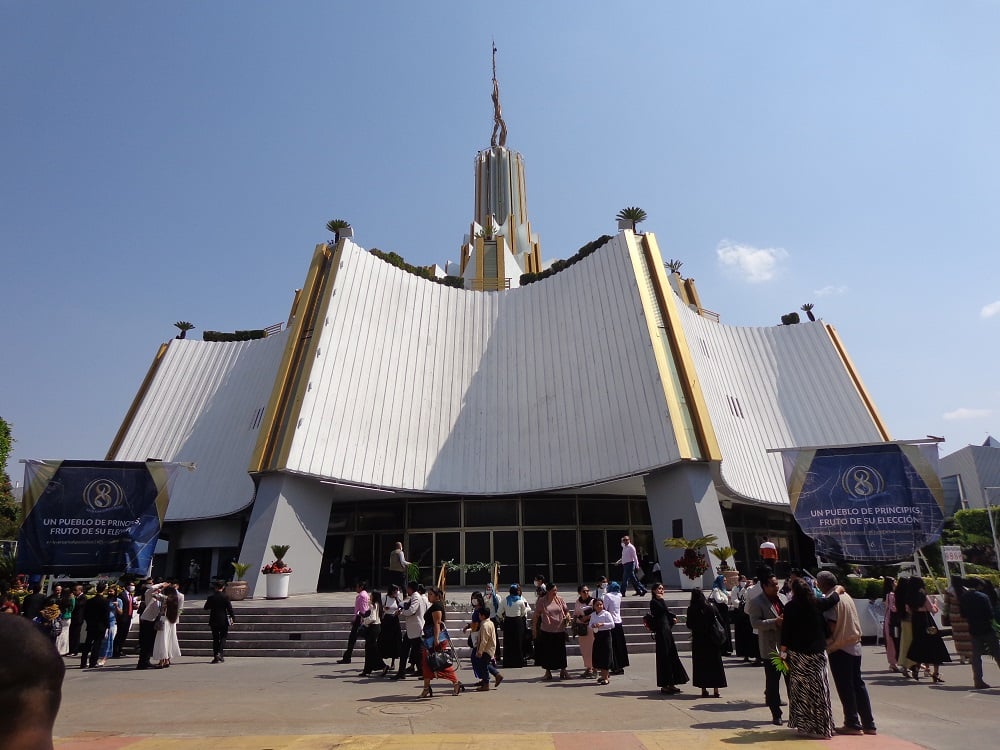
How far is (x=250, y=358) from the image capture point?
28016mm

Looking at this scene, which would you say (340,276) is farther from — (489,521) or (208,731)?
(208,731)

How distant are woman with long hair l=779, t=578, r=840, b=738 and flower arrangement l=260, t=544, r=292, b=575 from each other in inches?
557

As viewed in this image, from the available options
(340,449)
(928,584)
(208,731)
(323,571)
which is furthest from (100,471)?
(928,584)

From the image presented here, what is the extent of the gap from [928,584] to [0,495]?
3645 cm

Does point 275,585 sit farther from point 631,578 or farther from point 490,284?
point 490,284

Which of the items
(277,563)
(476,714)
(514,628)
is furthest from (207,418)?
(476,714)

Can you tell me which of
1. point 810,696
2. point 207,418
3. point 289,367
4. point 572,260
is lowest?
point 810,696

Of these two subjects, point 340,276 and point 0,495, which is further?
point 0,495

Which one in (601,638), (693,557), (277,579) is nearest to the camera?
(601,638)

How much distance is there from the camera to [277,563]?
17.7 m

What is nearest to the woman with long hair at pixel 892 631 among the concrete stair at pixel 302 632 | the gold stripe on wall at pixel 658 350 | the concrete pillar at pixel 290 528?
the concrete stair at pixel 302 632

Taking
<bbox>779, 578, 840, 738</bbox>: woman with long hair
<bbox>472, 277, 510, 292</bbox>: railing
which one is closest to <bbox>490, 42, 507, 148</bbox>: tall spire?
<bbox>472, 277, 510, 292</bbox>: railing

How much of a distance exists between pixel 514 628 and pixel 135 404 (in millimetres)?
22608

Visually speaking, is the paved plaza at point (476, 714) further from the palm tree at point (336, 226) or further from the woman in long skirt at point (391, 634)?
the palm tree at point (336, 226)
